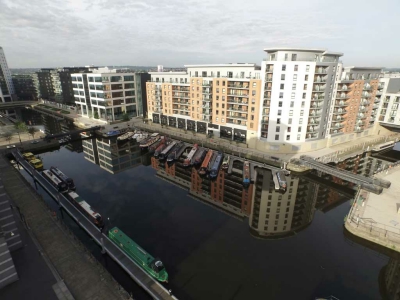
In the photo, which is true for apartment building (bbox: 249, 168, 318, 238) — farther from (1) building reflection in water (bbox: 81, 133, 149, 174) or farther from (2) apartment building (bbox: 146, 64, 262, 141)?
(1) building reflection in water (bbox: 81, 133, 149, 174)

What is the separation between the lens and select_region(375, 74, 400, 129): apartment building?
85938 mm

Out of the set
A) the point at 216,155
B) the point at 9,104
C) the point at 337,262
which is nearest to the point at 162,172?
the point at 216,155

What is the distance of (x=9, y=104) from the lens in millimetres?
156125

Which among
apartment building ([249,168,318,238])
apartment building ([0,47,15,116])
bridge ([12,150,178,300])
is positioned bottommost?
apartment building ([249,168,318,238])

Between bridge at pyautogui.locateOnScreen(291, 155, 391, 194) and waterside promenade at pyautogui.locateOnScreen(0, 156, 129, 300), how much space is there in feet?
167

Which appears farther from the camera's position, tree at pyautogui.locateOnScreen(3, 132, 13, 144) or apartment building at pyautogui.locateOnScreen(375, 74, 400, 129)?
apartment building at pyautogui.locateOnScreen(375, 74, 400, 129)

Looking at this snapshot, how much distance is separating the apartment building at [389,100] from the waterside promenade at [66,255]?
10482cm

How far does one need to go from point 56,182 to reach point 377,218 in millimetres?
62457

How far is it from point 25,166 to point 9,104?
132m

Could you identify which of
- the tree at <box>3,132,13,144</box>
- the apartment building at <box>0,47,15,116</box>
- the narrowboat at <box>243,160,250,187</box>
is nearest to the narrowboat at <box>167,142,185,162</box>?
the narrowboat at <box>243,160,250,187</box>

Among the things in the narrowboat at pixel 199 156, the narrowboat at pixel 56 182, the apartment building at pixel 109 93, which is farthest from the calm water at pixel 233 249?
the apartment building at pixel 109 93

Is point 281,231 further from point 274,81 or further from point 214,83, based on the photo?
point 214,83

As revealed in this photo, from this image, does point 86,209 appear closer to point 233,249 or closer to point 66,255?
point 66,255

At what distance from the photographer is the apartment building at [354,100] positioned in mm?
74525
